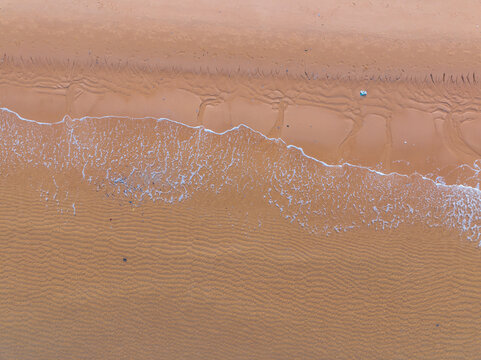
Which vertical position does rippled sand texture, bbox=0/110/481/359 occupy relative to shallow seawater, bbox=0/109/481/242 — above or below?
below

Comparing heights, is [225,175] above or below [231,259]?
above

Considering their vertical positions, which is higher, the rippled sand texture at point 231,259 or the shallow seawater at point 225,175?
the shallow seawater at point 225,175

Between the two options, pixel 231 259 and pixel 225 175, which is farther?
pixel 225 175

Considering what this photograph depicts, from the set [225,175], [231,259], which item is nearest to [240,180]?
[225,175]

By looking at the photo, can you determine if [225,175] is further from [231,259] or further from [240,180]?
[231,259]
